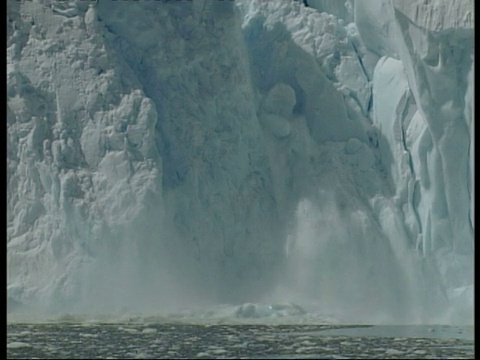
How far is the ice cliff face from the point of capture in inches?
483

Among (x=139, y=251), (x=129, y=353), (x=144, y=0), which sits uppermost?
(x=144, y=0)

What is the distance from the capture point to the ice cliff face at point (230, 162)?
1227 centimetres

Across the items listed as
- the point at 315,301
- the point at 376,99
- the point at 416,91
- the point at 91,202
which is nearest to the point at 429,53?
the point at 416,91

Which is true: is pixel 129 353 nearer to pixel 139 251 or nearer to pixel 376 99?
pixel 139 251

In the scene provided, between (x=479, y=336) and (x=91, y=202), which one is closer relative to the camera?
(x=479, y=336)

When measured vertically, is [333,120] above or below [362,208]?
above

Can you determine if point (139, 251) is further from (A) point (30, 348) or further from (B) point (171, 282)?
(A) point (30, 348)

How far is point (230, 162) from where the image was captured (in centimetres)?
1285

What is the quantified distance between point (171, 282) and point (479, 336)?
11.5ft

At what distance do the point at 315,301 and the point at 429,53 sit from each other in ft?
8.66

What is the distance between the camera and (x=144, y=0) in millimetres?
12883
